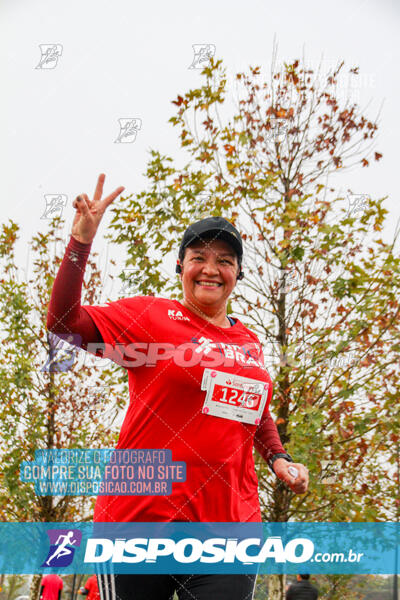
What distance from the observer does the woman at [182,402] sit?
1.89 m

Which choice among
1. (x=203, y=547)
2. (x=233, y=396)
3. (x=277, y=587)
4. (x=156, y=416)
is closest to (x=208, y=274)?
(x=233, y=396)

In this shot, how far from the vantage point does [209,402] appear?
208cm

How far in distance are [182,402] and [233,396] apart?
230mm

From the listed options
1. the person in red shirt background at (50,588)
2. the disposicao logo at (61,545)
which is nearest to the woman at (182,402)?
the disposicao logo at (61,545)

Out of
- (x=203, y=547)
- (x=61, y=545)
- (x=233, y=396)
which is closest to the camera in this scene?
(x=203, y=547)

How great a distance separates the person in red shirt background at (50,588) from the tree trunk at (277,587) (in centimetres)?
534

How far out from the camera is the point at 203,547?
1.96m

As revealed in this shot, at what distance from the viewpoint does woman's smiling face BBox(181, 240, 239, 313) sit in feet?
7.76

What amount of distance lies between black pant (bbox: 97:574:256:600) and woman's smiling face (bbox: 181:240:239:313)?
1053 millimetres

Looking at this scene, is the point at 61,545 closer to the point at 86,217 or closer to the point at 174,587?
the point at 174,587

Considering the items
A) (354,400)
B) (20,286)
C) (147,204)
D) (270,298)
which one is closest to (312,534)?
(354,400)

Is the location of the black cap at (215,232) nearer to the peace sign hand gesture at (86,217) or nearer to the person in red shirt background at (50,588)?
the peace sign hand gesture at (86,217)

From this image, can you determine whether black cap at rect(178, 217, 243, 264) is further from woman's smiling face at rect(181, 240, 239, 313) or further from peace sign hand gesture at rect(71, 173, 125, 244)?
peace sign hand gesture at rect(71, 173, 125, 244)

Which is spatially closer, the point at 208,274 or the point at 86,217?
the point at 86,217
